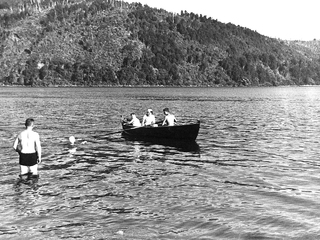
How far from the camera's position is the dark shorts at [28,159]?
733 inches

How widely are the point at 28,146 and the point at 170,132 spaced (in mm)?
15743

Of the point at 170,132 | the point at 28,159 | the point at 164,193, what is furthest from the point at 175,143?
the point at 28,159

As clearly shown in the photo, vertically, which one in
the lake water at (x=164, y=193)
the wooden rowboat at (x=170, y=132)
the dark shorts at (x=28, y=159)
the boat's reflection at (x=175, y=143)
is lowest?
the boat's reflection at (x=175, y=143)

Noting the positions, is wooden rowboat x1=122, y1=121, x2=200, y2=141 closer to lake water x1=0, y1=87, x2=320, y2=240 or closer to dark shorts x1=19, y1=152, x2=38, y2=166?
lake water x1=0, y1=87, x2=320, y2=240

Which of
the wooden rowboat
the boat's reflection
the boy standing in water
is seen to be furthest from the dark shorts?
the wooden rowboat

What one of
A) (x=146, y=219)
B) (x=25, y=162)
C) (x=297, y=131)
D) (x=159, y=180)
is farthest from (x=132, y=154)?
(x=297, y=131)

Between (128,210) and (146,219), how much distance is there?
3.87ft

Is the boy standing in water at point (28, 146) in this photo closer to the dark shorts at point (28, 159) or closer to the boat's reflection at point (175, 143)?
the dark shorts at point (28, 159)

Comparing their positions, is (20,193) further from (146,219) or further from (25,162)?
(146,219)

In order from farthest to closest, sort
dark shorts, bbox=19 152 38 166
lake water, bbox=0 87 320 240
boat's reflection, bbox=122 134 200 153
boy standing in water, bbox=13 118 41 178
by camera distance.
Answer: boat's reflection, bbox=122 134 200 153 → dark shorts, bbox=19 152 38 166 → boy standing in water, bbox=13 118 41 178 → lake water, bbox=0 87 320 240

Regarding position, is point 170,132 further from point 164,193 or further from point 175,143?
point 164,193

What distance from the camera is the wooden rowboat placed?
105ft

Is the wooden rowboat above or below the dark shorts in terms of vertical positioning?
below

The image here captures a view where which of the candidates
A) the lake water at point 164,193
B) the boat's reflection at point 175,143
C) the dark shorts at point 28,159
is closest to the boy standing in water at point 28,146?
the dark shorts at point 28,159
